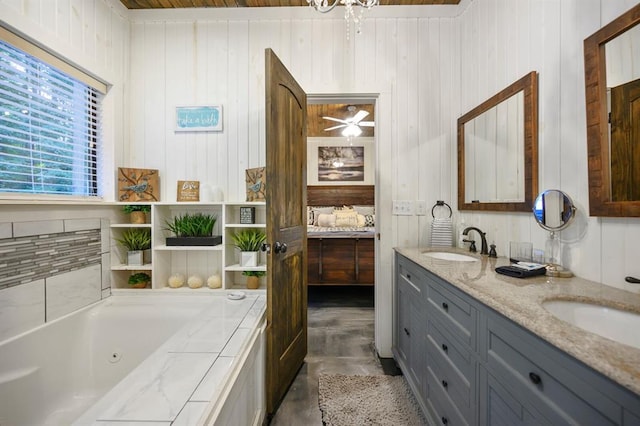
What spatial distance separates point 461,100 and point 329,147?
3.16 m

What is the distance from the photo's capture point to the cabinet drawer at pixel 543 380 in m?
0.57

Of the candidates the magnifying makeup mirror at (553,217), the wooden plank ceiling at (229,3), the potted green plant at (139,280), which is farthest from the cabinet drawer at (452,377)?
the wooden plank ceiling at (229,3)

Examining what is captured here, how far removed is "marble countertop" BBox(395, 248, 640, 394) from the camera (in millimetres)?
540

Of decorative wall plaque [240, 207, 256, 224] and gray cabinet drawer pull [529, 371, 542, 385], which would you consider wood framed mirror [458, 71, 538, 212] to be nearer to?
gray cabinet drawer pull [529, 371, 542, 385]

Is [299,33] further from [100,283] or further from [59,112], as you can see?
[100,283]

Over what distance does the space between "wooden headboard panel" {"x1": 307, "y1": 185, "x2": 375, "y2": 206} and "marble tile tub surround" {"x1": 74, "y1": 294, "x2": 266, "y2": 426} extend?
3572 millimetres

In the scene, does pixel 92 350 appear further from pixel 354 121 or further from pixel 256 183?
pixel 354 121

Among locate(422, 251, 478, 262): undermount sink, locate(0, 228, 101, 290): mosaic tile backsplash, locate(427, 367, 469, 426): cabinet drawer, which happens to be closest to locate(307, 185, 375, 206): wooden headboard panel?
locate(422, 251, 478, 262): undermount sink

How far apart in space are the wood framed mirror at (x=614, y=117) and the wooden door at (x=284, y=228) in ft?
4.90

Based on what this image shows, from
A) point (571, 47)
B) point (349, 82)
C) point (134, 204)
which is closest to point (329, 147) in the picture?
point (349, 82)

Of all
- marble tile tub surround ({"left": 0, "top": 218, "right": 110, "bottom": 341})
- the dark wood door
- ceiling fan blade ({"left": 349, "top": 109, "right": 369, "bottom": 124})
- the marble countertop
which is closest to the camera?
the marble countertop

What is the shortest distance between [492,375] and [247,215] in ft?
5.91

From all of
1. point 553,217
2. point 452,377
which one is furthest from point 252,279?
point 553,217

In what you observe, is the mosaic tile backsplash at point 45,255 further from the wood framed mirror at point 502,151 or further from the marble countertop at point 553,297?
the wood framed mirror at point 502,151
